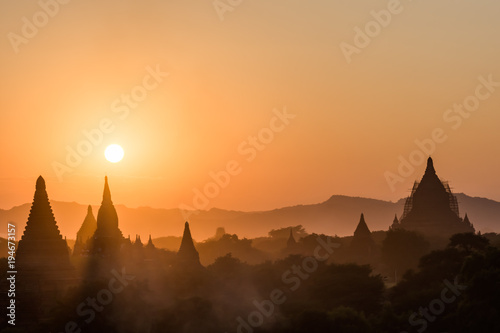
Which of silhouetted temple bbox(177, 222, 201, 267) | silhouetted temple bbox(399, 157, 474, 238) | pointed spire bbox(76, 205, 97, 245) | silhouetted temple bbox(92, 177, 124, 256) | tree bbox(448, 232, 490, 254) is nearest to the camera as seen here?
tree bbox(448, 232, 490, 254)

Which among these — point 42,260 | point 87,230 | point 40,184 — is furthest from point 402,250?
point 42,260

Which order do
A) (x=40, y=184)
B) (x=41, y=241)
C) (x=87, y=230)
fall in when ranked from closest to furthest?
(x=41, y=241), (x=40, y=184), (x=87, y=230)

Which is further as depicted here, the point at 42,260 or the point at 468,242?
the point at 468,242

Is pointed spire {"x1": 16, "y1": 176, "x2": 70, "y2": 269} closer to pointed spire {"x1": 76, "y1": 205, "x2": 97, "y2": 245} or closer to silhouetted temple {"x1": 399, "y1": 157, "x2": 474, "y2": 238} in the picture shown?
pointed spire {"x1": 76, "y1": 205, "x2": 97, "y2": 245}

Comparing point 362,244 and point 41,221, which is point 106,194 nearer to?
point 41,221

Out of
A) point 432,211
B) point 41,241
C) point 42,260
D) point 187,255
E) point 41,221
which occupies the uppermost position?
point 432,211

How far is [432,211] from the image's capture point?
15988 centimetres

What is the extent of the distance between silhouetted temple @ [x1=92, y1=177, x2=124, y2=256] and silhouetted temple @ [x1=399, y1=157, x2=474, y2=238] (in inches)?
2578

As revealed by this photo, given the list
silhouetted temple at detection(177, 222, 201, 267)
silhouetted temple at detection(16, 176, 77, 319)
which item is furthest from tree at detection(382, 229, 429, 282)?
silhouetted temple at detection(16, 176, 77, 319)

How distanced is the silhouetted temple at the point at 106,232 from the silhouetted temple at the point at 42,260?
14719 mm

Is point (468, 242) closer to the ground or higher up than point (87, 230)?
closer to the ground

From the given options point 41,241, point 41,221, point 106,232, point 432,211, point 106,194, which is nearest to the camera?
point 41,241

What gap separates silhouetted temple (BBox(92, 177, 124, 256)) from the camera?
103m

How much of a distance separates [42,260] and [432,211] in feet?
290
